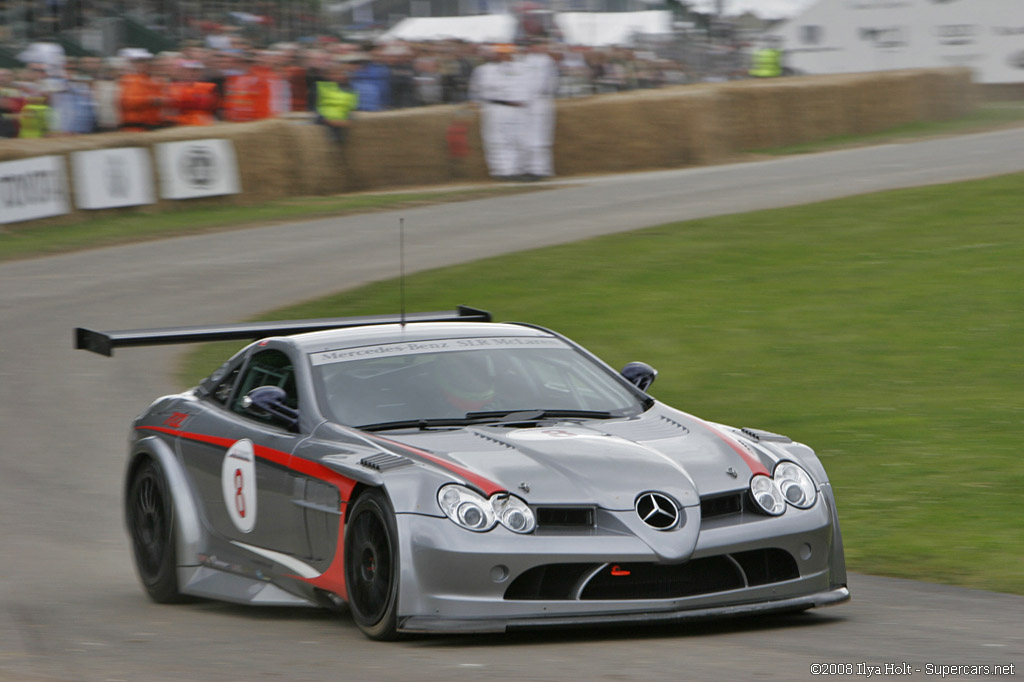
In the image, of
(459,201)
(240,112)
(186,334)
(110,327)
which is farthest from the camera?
(240,112)

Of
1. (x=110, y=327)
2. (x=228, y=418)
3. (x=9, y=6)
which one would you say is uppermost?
(x=9, y=6)

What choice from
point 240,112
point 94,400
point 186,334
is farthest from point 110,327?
point 240,112

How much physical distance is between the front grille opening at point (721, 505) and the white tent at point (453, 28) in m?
23.9

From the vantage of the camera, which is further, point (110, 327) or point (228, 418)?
point (110, 327)

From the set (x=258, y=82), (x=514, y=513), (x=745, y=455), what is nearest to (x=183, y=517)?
(x=514, y=513)

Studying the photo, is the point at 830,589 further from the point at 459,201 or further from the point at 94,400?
the point at 459,201

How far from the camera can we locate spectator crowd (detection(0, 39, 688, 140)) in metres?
24.7

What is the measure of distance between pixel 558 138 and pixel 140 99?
6.79m

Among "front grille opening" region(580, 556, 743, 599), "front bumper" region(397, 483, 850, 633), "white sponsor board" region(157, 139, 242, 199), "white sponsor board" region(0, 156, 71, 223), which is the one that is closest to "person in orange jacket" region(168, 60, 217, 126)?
"white sponsor board" region(157, 139, 242, 199)

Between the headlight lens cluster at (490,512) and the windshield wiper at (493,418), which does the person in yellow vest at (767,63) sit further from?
the headlight lens cluster at (490,512)

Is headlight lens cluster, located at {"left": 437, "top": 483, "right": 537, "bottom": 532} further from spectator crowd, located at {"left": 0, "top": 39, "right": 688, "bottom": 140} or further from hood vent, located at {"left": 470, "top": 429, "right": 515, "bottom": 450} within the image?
spectator crowd, located at {"left": 0, "top": 39, "right": 688, "bottom": 140}

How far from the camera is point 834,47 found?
37812 millimetres

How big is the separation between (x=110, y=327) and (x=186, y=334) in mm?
8819

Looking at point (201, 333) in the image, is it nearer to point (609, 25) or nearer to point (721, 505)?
point (721, 505)
